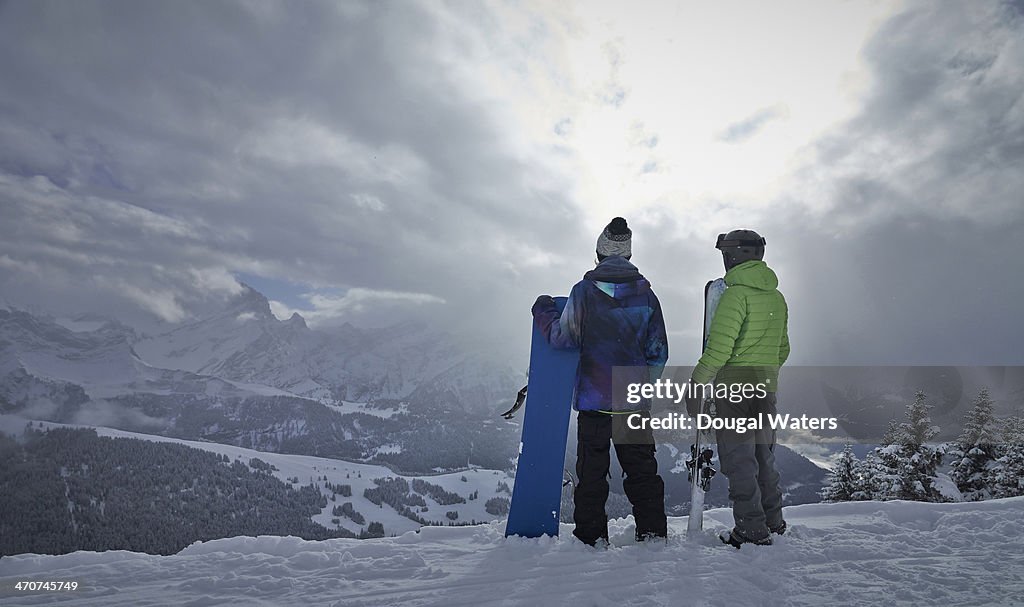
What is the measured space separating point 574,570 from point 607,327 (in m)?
2.15

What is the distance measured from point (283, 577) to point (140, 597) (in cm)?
98

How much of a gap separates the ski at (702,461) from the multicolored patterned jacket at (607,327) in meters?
0.57

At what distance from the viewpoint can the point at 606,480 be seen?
4.68 metres

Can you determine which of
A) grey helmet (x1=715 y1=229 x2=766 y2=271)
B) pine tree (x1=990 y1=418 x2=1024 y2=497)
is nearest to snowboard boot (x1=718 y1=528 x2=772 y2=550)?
grey helmet (x1=715 y1=229 x2=766 y2=271)

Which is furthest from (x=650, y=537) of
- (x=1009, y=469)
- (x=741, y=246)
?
(x=1009, y=469)

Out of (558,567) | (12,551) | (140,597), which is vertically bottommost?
(12,551)

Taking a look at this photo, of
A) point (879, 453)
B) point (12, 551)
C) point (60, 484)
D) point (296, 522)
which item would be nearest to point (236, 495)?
point (296, 522)

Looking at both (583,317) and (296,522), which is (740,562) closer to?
(583,317)

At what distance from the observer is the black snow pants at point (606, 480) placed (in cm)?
461

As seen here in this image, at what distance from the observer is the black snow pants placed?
4.61 meters

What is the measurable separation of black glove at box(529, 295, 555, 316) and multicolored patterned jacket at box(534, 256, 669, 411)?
29 cm

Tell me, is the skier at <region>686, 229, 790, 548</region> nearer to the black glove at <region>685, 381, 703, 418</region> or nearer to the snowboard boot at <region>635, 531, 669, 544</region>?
the black glove at <region>685, 381, 703, 418</region>

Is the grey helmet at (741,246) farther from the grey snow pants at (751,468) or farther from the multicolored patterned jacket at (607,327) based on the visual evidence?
the grey snow pants at (751,468)

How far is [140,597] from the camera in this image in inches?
145
